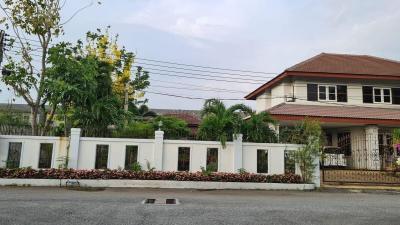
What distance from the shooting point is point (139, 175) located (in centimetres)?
1388

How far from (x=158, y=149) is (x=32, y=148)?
15.7 ft

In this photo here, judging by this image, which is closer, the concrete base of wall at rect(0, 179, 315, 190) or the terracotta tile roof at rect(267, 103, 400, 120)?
the concrete base of wall at rect(0, 179, 315, 190)

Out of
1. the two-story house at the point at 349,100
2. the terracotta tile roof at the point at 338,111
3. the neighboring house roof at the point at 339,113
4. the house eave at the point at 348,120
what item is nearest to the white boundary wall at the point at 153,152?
the house eave at the point at 348,120

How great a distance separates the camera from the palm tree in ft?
49.3

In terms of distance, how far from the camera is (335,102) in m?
23.4

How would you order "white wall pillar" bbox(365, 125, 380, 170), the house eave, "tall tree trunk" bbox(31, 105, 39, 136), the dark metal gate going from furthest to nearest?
"white wall pillar" bbox(365, 125, 380, 170) → the house eave → the dark metal gate → "tall tree trunk" bbox(31, 105, 39, 136)

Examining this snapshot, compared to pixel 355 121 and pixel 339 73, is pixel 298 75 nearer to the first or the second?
pixel 339 73

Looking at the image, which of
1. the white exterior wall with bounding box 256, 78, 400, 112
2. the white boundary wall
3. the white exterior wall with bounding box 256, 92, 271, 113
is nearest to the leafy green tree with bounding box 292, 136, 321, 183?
the white boundary wall

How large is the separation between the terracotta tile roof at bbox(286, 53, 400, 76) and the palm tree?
922 centimetres

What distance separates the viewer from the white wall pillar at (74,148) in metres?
14.2

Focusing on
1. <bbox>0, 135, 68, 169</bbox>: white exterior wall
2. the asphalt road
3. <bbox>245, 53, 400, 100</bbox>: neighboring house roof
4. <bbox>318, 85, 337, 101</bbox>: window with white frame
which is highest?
<bbox>245, 53, 400, 100</bbox>: neighboring house roof

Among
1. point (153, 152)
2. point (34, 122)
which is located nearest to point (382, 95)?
point (153, 152)

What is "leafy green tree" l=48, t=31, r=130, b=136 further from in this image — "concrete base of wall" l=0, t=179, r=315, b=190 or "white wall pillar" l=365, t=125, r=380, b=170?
"white wall pillar" l=365, t=125, r=380, b=170

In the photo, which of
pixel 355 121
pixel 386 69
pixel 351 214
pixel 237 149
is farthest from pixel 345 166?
pixel 351 214
